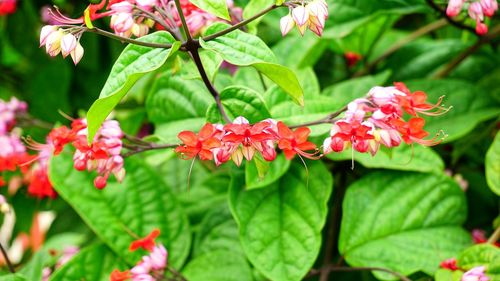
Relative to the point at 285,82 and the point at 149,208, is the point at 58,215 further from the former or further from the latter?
the point at 285,82

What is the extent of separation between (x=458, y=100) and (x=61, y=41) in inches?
28.0

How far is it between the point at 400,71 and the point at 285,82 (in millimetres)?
624

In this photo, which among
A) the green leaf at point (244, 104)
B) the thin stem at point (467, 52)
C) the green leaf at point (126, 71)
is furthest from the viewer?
the thin stem at point (467, 52)

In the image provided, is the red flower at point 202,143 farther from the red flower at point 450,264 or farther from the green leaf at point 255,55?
the red flower at point 450,264

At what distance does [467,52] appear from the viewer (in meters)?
1.24

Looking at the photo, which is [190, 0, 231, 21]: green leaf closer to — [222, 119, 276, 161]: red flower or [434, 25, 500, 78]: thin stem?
[222, 119, 276, 161]: red flower

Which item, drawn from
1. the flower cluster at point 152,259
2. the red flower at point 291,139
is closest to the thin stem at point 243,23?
the red flower at point 291,139

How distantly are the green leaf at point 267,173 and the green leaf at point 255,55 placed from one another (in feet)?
0.70

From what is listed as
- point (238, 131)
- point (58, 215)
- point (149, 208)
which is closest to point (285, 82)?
point (238, 131)

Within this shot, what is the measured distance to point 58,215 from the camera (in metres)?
1.59

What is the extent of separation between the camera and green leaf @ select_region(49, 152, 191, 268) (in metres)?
1.08

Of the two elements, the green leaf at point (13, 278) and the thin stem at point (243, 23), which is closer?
the thin stem at point (243, 23)

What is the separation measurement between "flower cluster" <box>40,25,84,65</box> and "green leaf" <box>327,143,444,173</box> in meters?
0.43

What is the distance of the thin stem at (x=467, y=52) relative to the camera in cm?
123
